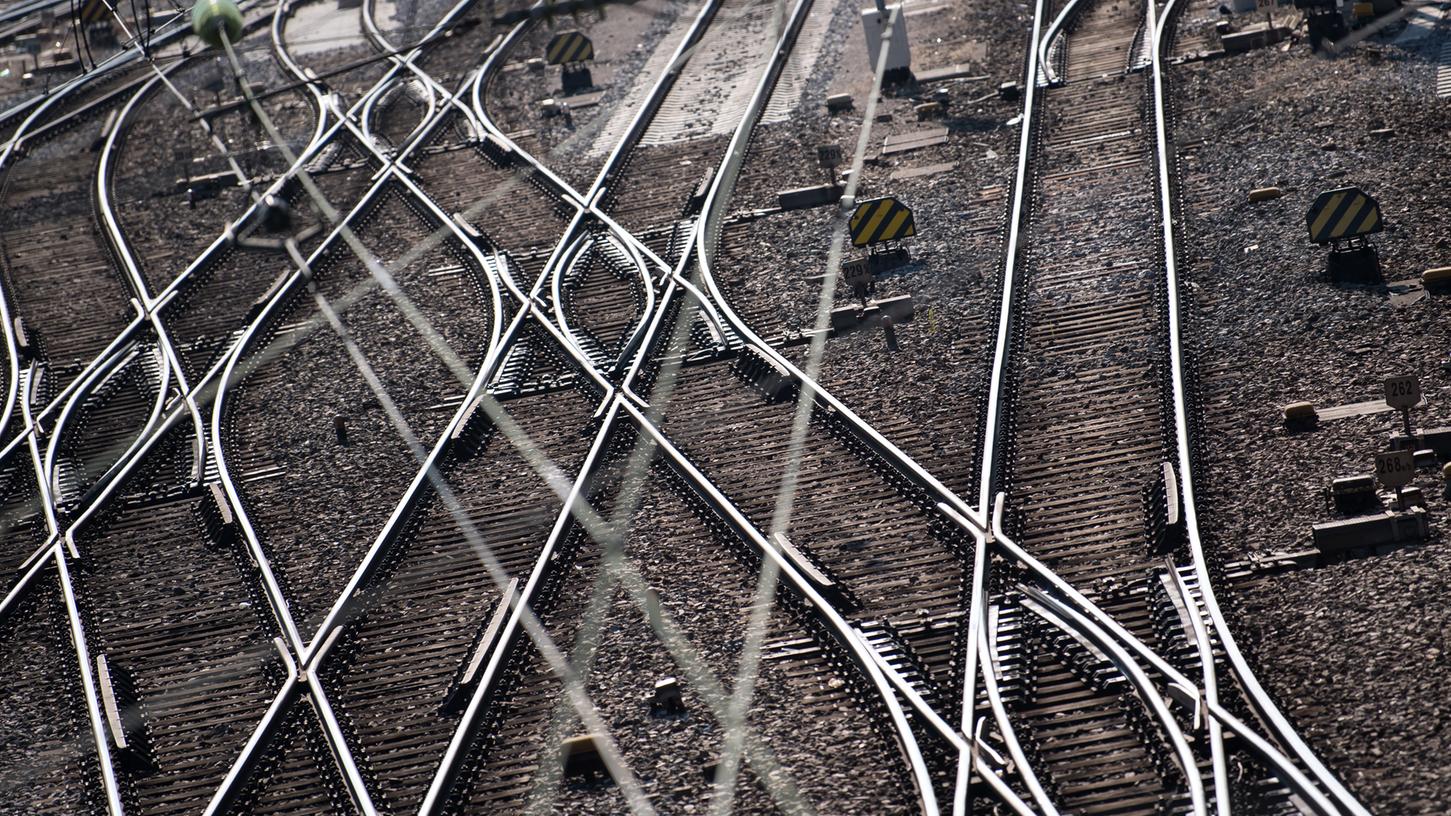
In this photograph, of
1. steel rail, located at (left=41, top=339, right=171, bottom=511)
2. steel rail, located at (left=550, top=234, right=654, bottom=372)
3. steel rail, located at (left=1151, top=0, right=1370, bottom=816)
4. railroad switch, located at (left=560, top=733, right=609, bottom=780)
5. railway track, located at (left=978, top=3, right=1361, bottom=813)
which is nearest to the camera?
→ steel rail, located at (left=1151, top=0, right=1370, bottom=816)

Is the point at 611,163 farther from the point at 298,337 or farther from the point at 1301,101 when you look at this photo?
the point at 1301,101

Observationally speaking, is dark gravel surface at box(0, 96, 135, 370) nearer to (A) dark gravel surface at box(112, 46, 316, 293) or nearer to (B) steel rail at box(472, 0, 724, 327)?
(A) dark gravel surface at box(112, 46, 316, 293)

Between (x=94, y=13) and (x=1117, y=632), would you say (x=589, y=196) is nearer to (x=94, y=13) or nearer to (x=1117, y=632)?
(x=1117, y=632)

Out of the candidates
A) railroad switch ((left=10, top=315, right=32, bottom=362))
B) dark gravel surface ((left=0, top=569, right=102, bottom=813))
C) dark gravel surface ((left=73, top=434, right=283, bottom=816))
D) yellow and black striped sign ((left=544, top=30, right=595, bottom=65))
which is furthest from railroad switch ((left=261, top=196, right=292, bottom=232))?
dark gravel surface ((left=0, top=569, right=102, bottom=813))

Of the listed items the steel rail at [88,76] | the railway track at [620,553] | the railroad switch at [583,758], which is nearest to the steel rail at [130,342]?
the railway track at [620,553]

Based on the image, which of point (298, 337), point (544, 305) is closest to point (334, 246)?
point (298, 337)
